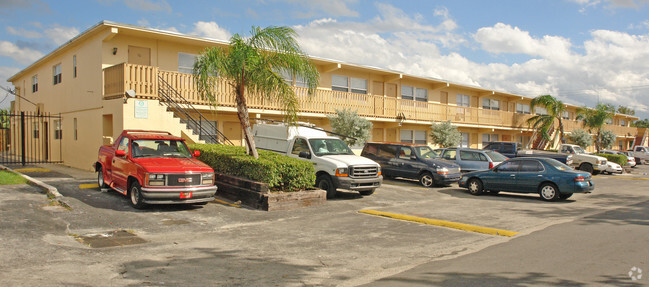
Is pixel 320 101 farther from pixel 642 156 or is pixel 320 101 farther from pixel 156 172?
pixel 642 156

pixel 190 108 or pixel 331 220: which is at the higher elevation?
pixel 190 108

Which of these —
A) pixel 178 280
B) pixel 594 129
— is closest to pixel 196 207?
pixel 178 280

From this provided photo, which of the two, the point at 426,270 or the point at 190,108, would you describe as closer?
the point at 426,270

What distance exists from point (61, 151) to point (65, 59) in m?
4.37

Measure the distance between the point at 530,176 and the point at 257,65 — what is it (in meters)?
9.29

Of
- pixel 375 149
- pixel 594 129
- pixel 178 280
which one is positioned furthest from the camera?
pixel 594 129

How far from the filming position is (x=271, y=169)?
11.3 metres

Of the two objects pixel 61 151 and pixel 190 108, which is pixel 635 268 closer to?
pixel 190 108

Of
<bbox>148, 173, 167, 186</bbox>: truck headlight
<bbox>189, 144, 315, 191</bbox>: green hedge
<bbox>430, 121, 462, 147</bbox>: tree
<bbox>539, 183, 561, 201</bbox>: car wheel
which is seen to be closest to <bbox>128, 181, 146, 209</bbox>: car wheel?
<bbox>148, 173, 167, 186</bbox>: truck headlight

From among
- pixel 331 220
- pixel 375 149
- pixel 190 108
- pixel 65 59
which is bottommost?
pixel 331 220

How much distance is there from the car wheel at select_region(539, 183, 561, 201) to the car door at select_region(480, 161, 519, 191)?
2.96 ft

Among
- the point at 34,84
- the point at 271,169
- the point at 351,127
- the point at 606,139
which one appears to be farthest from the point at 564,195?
the point at 606,139

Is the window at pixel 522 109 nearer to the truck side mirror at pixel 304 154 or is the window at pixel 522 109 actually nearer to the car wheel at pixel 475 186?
the car wheel at pixel 475 186

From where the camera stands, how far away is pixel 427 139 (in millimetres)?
30953
